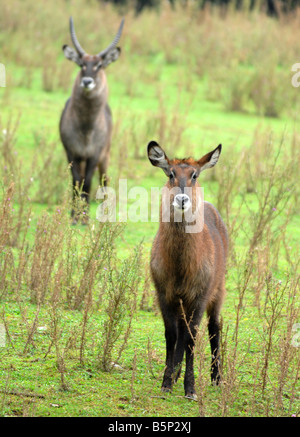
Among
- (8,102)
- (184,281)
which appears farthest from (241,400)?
(8,102)

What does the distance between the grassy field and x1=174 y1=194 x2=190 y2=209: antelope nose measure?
631mm

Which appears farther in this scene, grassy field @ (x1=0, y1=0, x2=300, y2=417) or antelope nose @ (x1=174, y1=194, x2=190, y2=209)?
grassy field @ (x1=0, y1=0, x2=300, y2=417)

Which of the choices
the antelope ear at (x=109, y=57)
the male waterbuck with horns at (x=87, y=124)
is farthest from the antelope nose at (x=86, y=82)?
the antelope ear at (x=109, y=57)

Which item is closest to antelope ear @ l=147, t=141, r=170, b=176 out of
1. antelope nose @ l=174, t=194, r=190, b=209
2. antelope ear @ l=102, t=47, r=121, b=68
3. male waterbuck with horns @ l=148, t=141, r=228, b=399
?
male waterbuck with horns @ l=148, t=141, r=228, b=399

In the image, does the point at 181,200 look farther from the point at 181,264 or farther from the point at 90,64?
the point at 90,64

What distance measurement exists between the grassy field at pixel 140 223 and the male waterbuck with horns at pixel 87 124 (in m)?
0.32

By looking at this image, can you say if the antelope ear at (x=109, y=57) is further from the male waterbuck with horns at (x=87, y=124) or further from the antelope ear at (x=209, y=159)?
the antelope ear at (x=209, y=159)

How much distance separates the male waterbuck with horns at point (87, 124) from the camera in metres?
9.12

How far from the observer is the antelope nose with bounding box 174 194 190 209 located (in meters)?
4.44

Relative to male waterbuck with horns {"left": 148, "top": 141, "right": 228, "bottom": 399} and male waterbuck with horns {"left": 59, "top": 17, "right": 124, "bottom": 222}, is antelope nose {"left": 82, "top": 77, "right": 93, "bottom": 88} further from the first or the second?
male waterbuck with horns {"left": 148, "top": 141, "right": 228, "bottom": 399}

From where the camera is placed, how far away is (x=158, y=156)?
488cm

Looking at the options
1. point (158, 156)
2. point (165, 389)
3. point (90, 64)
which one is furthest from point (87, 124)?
point (165, 389)

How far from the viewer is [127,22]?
2008 cm
